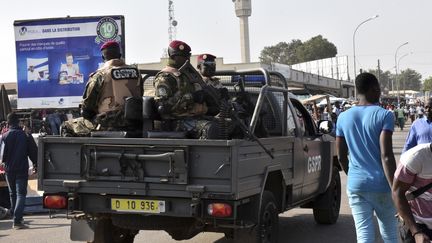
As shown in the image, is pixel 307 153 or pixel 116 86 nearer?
pixel 116 86

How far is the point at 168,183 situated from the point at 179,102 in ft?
2.94

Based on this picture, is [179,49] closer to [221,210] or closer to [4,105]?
[221,210]

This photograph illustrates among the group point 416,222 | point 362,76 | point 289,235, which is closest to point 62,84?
point 289,235

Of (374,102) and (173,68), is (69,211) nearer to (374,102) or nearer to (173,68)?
(173,68)

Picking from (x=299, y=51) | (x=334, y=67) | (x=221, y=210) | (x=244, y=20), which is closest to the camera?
(x=221, y=210)

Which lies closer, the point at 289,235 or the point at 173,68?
the point at 173,68

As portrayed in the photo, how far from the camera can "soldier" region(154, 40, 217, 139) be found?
5766mm

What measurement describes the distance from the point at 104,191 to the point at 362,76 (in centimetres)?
263

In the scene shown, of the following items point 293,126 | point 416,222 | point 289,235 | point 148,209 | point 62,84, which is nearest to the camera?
point 416,222

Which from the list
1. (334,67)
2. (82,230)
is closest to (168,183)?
(82,230)

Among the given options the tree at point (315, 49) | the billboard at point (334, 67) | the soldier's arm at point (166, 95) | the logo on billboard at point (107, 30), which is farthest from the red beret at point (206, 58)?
the tree at point (315, 49)

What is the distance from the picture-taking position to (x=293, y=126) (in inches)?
289

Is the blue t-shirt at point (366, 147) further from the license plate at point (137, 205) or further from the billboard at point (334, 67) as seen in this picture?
the billboard at point (334, 67)

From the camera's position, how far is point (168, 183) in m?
5.30
